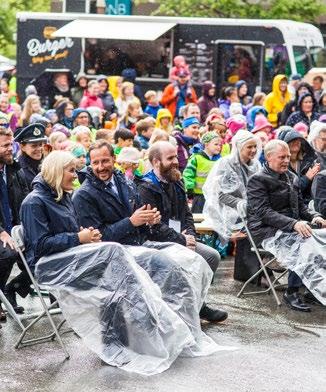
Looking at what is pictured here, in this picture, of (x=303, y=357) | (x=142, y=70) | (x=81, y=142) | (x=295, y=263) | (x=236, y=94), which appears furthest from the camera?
(x=142, y=70)

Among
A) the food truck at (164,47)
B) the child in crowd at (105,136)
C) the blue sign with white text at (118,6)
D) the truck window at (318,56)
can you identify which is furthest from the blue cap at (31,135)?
the blue sign with white text at (118,6)

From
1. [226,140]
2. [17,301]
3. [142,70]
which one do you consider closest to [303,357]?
[17,301]

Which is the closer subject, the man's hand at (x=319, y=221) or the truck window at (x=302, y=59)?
the man's hand at (x=319, y=221)

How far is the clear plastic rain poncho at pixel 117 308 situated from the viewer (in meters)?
9.48

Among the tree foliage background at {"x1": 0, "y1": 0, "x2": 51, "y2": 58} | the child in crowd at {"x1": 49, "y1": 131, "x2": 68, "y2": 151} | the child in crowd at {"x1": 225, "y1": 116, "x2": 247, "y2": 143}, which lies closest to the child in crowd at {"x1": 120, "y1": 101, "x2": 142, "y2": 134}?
the child in crowd at {"x1": 225, "y1": 116, "x2": 247, "y2": 143}

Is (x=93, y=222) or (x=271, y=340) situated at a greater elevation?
(x=93, y=222)

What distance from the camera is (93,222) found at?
10320mm

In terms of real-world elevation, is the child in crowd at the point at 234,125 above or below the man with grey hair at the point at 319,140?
below

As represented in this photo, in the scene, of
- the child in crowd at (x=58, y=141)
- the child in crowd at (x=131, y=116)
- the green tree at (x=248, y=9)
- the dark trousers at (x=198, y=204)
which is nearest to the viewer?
the child in crowd at (x=58, y=141)

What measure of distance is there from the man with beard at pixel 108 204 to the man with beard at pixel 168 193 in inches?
24.1

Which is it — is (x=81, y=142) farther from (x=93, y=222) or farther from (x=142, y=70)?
(x=142, y=70)

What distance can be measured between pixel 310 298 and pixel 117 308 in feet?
11.3

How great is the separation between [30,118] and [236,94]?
21.1ft

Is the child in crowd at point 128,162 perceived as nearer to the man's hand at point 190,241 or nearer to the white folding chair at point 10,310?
the man's hand at point 190,241
